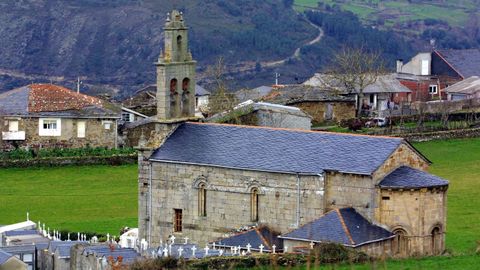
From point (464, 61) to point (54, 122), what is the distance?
40742 mm

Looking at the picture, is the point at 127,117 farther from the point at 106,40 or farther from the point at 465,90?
the point at 106,40

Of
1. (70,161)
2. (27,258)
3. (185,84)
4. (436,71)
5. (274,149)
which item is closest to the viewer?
(27,258)

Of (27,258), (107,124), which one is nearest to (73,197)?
(107,124)

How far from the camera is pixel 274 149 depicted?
53.0 metres

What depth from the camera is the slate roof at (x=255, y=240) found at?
168 feet

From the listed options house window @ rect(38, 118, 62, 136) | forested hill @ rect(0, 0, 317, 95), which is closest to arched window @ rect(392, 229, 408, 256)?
house window @ rect(38, 118, 62, 136)

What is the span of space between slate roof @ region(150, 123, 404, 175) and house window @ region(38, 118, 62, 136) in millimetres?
24626

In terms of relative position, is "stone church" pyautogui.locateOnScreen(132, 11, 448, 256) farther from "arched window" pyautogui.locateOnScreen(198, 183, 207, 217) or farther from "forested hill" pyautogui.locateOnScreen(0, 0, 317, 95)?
"forested hill" pyautogui.locateOnScreen(0, 0, 317, 95)

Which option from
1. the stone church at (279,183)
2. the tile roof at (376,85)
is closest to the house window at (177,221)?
the stone church at (279,183)

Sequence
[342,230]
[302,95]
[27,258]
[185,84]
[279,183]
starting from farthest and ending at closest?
[302,95]
[185,84]
[279,183]
[27,258]
[342,230]

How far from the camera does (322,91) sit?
9044cm

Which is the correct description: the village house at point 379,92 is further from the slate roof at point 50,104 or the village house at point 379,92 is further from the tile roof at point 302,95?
the slate roof at point 50,104

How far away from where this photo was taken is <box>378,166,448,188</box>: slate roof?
1991 inches

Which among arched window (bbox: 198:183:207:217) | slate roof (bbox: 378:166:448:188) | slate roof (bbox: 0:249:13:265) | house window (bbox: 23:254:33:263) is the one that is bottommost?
house window (bbox: 23:254:33:263)
